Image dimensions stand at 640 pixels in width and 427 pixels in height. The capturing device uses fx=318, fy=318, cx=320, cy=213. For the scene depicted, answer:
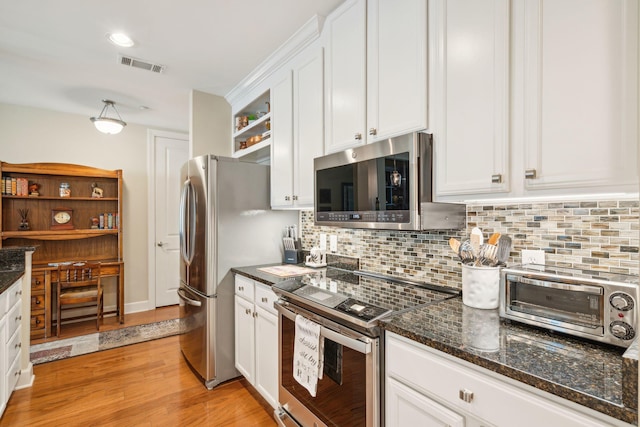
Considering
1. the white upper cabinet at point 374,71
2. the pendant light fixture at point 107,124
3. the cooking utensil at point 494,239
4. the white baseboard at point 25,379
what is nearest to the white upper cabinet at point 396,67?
the white upper cabinet at point 374,71

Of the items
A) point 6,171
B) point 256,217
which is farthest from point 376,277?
point 6,171

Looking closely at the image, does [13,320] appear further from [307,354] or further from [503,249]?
[503,249]

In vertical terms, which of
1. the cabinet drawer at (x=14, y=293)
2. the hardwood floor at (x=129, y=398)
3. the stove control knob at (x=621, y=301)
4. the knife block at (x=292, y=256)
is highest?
the stove control knob at (x=621, y=301)

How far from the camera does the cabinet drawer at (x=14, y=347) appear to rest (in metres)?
2.13

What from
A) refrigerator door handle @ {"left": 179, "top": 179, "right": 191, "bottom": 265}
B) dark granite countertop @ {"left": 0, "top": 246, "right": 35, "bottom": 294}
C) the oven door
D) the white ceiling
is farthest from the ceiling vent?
the oven door

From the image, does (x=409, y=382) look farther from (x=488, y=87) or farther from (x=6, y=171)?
(x=6, y=171)

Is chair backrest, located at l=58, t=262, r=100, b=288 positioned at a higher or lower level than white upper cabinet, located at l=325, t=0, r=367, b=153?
lower

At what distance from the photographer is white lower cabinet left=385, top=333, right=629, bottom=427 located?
0.78 metres

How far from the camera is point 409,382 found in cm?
112

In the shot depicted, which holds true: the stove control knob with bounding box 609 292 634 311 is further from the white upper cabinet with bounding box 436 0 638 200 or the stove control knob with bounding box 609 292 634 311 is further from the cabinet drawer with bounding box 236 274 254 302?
the cabinet drawer with bounding box 236 274 254 302

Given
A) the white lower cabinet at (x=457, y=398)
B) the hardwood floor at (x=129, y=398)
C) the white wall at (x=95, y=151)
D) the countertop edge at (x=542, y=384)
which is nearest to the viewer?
the countertop edge at (x=542, y=384)

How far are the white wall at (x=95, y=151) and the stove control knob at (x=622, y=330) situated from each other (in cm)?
484

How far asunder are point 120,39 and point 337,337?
8.15 ft

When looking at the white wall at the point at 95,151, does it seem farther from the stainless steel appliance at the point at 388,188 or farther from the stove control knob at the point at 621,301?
the stove control knob at the point at 621,301
